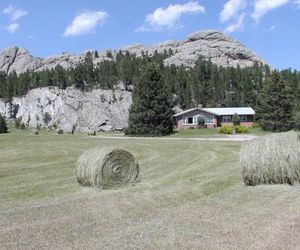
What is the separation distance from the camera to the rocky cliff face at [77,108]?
353 feet

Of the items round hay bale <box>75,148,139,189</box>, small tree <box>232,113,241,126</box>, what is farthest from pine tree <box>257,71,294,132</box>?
round hay bale <box>75,148,139,189</box>

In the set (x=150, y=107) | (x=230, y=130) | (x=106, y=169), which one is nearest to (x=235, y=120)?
(x=230, y=130)

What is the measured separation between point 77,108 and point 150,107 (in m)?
41.2

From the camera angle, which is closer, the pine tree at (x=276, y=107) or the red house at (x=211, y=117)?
the pine tree at (x=276, y=107)

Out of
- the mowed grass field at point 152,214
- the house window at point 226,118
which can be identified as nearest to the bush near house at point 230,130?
the house window at point 226,118

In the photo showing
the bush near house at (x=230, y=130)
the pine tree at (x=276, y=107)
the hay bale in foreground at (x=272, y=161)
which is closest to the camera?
the hay bale in foreground at (x=272, y=161)

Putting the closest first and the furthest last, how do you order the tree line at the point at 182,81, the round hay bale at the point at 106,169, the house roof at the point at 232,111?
the round hay bale at the point at 106,169 < the house roof at the point at 232,111 < the tree line at the point at 182,81

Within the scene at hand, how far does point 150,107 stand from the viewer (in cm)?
7281

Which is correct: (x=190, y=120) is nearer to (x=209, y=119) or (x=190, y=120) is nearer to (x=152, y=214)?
(x=209, y=119)

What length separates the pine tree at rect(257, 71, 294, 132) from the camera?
74.1 m

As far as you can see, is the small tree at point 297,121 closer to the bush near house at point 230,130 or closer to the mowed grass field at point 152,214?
the bush near house at point 230,130

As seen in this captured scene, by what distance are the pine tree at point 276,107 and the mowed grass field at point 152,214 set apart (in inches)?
2254

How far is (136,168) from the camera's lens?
17.3 meters

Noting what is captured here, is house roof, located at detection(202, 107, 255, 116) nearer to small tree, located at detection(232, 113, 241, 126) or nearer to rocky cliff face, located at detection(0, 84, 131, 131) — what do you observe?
small tree, located at detection(232, 113, 241, 126)
